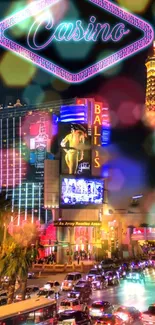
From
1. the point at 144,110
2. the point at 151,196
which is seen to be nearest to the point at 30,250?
the point at 151,196

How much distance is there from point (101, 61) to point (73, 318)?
16939mm

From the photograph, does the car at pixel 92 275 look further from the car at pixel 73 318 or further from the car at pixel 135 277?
the car at pixel 73 318

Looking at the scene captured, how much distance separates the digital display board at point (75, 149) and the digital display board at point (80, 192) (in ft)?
6.84

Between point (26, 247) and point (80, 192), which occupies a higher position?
point (80, 192)

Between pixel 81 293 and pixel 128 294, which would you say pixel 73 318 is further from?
pixel 128 294

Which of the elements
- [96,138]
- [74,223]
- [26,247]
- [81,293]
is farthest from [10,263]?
[96,138]

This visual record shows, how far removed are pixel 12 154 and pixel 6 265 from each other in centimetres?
9802

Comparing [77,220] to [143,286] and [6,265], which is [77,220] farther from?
[6,265]

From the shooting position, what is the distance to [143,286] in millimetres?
42188

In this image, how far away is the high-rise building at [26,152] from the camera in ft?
360

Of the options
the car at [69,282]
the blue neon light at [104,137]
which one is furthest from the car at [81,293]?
the blue neon light at [104,137]

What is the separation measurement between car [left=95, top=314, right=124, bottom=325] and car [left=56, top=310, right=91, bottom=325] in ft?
1.79

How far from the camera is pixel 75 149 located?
72.4 m

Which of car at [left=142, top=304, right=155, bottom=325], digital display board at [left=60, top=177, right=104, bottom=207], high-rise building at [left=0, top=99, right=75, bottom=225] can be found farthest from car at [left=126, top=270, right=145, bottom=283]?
high-rise building at [left=0, top=99, right=75, bottom=225]
